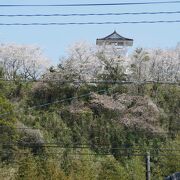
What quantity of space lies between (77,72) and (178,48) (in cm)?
828

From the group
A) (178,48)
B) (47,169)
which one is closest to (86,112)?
(47,169)

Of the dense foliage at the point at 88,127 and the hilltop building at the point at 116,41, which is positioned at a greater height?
the hilltop building at the point at 116,41

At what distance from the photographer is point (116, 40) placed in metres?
37.3

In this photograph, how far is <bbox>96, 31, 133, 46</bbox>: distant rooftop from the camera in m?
36.5

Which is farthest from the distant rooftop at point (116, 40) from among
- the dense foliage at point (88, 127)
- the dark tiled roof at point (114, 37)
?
the dense foliage at point (88, 127)

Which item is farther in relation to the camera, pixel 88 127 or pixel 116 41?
pixel 116 41

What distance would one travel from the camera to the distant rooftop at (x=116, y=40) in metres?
36.5

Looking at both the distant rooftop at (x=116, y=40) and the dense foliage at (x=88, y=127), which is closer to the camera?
the dense foliage at (x=88, y=127)

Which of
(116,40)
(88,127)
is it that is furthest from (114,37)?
(88,127)

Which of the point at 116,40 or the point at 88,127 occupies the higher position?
the point at 116,40

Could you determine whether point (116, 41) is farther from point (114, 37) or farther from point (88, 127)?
point (88, 127)

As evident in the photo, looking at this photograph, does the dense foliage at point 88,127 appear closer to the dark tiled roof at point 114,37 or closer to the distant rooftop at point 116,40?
the distant rooftop at point 116,40

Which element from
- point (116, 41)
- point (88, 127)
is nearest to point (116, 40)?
point (116, 41)

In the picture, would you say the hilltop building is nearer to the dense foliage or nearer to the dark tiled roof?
the dark tiled roof
